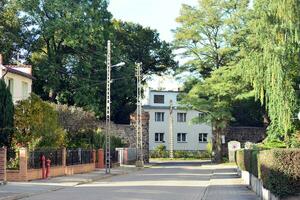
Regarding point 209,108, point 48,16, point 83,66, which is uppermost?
point 48,16

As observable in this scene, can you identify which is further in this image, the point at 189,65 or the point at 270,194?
the point at 189,65

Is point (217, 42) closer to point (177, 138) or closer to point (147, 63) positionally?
point (147, 63)

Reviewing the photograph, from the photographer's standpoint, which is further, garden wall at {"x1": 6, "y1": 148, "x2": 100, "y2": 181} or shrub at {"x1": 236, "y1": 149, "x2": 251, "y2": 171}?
garden wall at {"x1": 6, "y1": 148, "x2": 100, "y2": 181}

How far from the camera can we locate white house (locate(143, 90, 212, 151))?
289 feet

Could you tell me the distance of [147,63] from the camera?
252 ft

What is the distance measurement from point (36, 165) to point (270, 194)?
18055 mm

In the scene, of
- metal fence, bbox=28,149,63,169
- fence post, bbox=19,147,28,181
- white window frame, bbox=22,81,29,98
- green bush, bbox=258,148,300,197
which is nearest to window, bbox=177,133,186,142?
white window frame, bbox=22,81,29,98

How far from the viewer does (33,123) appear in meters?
36.2

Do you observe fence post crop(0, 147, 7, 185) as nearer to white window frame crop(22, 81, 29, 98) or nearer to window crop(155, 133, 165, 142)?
white window frame crop(22, 81, 29, 98)

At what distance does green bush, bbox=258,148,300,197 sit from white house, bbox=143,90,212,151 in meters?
71.4

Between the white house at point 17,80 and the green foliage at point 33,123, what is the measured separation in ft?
22.4

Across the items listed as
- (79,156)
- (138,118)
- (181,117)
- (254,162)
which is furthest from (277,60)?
(181,117)

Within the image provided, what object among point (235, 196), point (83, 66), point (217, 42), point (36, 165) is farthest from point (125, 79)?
point (235, 196)

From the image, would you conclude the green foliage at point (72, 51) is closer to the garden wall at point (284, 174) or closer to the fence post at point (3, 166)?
the fence post at point (3, 166)
